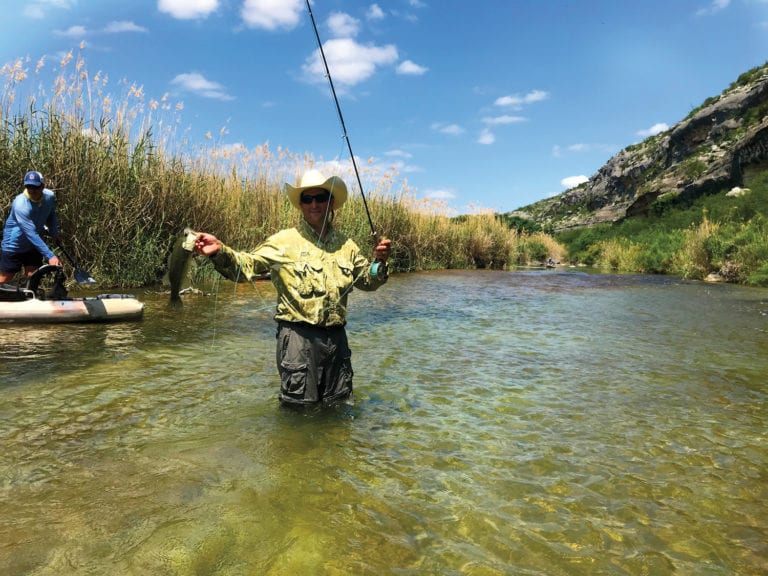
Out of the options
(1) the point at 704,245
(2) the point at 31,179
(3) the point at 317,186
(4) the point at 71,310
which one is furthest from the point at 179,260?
(1) the point at 704,245

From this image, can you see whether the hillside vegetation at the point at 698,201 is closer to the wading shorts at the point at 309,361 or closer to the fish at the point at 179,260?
the wading shorts at the point at 309,361

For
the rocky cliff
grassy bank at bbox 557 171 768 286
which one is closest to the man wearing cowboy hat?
grassy bank at bbox 557 171 768 286

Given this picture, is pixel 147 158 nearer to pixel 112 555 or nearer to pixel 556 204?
pixel 112 555

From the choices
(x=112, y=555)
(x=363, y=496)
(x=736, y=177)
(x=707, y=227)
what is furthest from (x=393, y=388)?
(x=736, y=177)

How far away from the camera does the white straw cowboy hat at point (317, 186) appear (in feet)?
12.6

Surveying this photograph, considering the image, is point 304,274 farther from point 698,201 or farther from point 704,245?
point 698,201

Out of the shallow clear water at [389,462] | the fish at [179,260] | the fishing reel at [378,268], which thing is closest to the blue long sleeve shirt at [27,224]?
the shallow clear water at [389,462]

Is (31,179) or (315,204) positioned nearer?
(315,204)

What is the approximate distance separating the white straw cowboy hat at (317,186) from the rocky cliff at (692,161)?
120 ft

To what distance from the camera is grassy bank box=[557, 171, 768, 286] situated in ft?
54.3

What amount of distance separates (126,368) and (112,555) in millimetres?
3507

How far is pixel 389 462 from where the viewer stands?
3.34 meters

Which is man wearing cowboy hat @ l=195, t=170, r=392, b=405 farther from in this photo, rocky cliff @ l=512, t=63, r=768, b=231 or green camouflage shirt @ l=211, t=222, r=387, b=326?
rocky cliff @ l=512, t=63, r=768, b=231

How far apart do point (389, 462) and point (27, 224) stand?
6865 mm
